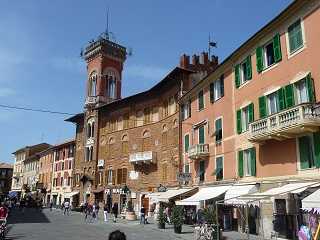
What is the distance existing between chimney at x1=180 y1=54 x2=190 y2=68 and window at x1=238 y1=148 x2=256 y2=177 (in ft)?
57.6

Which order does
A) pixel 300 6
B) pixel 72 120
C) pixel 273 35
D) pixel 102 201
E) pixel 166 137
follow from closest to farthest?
pixel 300 6 → pixel 273 35 → pixel 166 137 → pixel 102 201 → pixel 72 120

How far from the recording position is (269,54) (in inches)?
926

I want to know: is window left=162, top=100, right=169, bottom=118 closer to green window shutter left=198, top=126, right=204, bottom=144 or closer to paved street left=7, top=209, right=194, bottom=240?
green window shutter left=198, top=126, right=204, bottom=144

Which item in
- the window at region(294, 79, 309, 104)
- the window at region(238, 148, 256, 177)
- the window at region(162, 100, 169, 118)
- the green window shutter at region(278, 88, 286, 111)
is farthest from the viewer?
the window at region(162, 100, 169, 118)

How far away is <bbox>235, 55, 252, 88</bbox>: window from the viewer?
2536cm

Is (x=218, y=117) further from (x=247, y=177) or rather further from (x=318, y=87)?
(x=318, y=87)

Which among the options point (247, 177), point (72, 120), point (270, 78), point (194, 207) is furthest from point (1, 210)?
point (72, 120)

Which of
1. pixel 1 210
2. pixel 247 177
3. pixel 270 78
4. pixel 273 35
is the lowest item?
pixel 1 210

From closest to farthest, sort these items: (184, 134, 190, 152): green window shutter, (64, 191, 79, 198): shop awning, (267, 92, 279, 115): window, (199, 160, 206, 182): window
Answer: (267, 92, 279, 115): window → (199, 160, 206, 182): window → (184, 134, 190, 152): green window shutter → (64, 191, 79, 198): shop awning

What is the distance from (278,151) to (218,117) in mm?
8446

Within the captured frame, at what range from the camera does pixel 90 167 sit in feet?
182

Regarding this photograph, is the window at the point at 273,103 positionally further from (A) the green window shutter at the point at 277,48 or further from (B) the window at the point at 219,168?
(B) the window at the point at 219,168

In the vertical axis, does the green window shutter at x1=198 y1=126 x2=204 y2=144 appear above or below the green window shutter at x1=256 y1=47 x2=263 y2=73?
below

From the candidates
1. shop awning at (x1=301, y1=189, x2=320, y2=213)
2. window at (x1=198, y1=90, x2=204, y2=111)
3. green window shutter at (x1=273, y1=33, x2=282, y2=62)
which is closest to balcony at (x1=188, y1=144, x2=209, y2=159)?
window at (x1=198, y1=90, x2=204, y2=111)
